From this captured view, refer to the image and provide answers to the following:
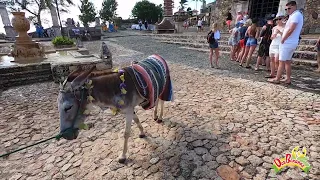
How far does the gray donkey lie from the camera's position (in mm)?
2170

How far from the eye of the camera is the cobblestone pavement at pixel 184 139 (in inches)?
104

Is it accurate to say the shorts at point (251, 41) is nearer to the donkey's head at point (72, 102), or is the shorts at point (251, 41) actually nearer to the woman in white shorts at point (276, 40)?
the woman in white shorts at point (276, 40)

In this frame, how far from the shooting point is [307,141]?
3.02 metres

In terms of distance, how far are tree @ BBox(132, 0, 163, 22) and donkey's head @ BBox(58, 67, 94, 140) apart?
2258 inches

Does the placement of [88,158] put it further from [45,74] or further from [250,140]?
[45,74]

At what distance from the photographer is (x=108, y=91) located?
2.46m

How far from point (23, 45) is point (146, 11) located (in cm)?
5012

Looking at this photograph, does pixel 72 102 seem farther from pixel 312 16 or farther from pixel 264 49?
pixel 312 16

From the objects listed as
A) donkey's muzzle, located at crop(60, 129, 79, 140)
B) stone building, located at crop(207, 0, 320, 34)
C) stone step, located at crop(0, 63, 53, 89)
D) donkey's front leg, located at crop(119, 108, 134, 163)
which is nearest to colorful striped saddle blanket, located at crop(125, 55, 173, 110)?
donkey's front leg, located at crop(119, 108, 134, 163)

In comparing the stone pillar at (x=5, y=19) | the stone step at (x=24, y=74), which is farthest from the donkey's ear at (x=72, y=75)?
the stone pillar at (x=5, y=19)

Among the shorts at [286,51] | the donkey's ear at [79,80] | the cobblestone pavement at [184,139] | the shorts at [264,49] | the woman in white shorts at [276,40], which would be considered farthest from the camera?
the shorts at [264,49]

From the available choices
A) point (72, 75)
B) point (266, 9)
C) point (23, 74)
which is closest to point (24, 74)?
point (23, 74)

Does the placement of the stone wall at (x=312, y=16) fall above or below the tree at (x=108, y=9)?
below

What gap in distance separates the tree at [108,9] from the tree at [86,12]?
9.55 meters
